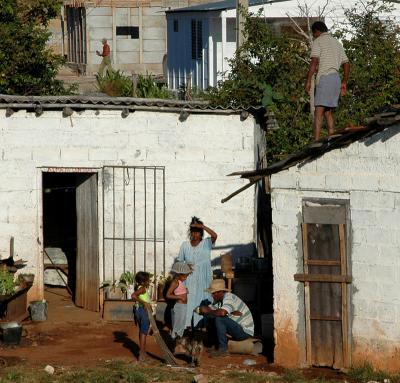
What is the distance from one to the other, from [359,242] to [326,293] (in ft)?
2.43

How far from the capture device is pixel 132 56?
50.9 m

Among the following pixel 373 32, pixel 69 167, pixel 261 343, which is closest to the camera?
pixel 261 343

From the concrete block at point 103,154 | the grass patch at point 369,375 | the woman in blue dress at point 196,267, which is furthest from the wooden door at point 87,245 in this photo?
the grass patch at point 369,375

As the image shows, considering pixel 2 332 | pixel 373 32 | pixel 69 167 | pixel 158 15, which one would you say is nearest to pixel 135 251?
pixel 69 167

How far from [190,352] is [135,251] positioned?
3688 millimetres

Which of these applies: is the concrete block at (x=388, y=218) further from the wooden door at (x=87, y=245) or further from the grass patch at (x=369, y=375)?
the wooden door at (x=87, y=245)

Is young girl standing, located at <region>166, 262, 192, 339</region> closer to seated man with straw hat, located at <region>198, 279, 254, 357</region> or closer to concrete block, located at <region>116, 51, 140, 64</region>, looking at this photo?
seated man with straw hat, located at <region>198, 279, 254, 357</region>

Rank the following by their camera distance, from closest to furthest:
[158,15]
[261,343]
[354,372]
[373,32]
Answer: [354,372]
[261,343]
[373,32]
[158,15]

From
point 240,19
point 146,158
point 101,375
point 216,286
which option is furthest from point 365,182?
point 240,19

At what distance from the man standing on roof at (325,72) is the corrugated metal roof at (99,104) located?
2223mm

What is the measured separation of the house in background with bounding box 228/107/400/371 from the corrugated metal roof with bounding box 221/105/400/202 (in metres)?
0.01

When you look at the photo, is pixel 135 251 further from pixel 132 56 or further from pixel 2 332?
pixel 132 56

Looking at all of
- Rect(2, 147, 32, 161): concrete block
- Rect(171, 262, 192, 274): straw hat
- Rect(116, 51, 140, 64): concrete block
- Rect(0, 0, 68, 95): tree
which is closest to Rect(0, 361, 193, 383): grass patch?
Rect(171, 262, 192, 274): straw hat

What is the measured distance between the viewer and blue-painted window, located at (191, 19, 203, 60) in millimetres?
39537
